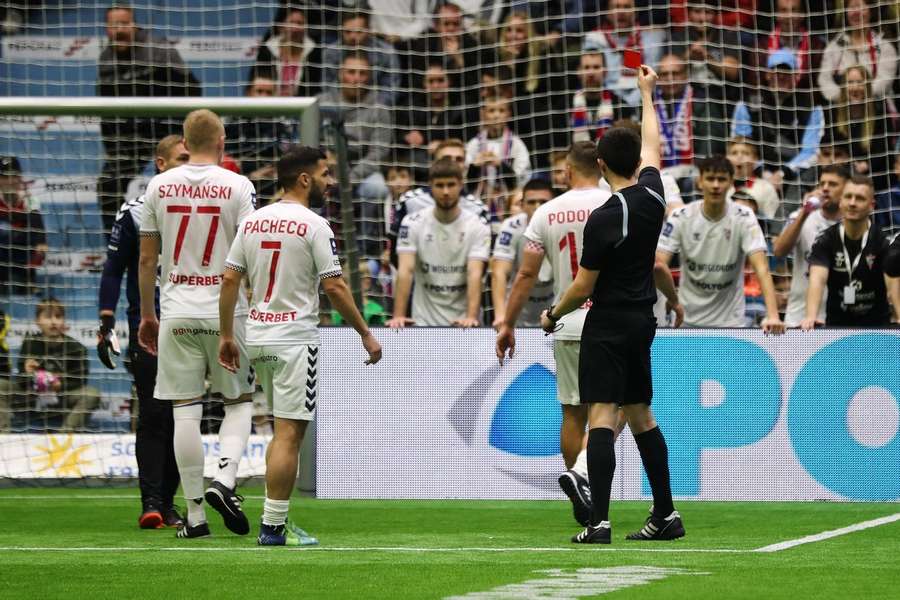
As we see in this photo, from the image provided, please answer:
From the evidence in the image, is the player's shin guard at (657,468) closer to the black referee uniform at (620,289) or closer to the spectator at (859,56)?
the black referee uniform at (620,289)

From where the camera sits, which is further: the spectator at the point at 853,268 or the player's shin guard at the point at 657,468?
the spectator at the point at 853,268

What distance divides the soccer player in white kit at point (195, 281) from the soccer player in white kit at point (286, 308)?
1.82 ft

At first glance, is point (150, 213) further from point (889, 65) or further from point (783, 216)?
point (889, 65)

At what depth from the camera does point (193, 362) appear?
26.7 feet

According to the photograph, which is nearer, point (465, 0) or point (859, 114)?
point (859, 114)

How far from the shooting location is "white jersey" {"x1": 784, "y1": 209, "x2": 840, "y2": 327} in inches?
453

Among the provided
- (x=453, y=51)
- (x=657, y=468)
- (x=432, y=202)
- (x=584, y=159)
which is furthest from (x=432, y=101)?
(x=657, y=468)

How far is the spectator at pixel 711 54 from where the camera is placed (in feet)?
46.4

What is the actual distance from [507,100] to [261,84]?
2.38m

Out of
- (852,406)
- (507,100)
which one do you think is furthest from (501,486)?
(507,100)

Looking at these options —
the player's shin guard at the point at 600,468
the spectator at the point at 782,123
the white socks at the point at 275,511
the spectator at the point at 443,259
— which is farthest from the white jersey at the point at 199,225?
the spectator at the point at 782,123

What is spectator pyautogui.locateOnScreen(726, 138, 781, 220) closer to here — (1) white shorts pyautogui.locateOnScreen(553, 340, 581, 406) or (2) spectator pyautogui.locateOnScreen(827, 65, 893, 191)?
(2) spectator pyautogui.locateOnScreen(827, 65, 893, 191)

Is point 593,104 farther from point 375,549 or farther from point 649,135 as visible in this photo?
point 375,549

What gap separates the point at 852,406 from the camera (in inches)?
413
